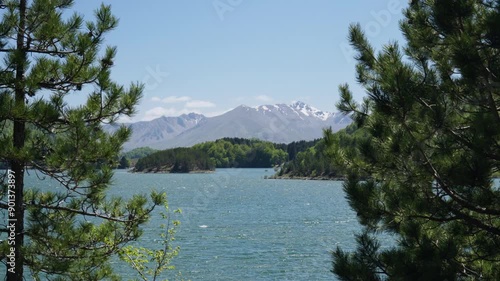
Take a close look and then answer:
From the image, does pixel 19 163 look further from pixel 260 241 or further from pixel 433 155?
pixel 260 241

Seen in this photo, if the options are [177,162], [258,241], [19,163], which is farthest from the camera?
[177,162]

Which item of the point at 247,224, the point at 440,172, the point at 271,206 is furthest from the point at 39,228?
the point at 271,206

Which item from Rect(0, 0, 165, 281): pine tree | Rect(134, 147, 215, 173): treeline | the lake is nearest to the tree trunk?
Rect(0, 0, 165, 281): pine tree

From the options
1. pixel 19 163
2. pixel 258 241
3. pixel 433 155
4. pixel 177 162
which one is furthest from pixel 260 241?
pixel 177 162

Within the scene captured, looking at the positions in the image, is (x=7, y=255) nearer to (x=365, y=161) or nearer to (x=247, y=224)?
(x=365, y=161)

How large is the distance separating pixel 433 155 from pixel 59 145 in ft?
17.8

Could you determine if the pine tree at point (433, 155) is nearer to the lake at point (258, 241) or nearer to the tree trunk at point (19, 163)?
the lake at point (258, 241)

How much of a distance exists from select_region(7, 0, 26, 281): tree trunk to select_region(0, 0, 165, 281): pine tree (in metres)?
0.01

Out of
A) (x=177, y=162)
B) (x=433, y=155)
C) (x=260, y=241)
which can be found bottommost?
(x=260, y=241)

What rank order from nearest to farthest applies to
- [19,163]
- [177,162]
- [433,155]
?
1. [433,155]
2. [19,163]
3. [177,162]

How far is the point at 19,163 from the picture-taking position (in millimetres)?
8031

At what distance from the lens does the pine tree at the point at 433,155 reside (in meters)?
6.39

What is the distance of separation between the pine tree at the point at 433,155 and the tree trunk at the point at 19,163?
4802 millimetres

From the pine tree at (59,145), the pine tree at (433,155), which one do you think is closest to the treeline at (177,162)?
the pine tree at (59,145)
